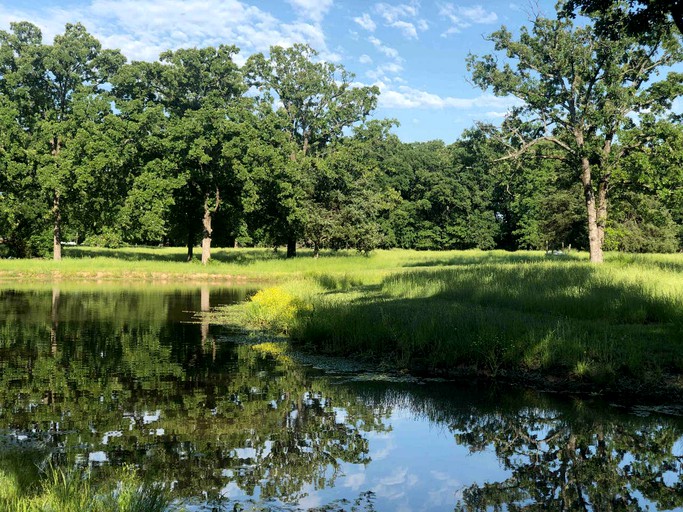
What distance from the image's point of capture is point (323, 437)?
915 centimetres

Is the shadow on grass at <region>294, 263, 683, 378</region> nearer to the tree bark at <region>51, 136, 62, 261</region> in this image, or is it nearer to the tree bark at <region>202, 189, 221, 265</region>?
the tree bark at <region>202, 189, 221, 265</region>

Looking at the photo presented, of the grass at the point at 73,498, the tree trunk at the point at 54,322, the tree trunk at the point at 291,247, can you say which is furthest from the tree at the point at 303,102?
the grass at the point at 73,498

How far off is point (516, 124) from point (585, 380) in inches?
1278

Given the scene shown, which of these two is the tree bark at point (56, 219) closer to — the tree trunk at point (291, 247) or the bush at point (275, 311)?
the tree trunk at point (291, 247)

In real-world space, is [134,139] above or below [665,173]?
above

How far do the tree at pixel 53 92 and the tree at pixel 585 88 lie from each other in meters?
31.0

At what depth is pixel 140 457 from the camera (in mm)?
7895

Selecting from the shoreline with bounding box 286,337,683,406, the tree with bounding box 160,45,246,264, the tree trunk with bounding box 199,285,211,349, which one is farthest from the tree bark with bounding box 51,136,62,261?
the shoreline with bounding box 286,337,683,406

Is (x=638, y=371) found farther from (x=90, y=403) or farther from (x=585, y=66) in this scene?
(x=585, y=66)

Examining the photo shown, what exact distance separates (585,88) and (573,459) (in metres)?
37.0

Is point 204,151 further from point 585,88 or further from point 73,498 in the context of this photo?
point 73,498

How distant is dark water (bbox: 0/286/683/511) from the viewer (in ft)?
23.6

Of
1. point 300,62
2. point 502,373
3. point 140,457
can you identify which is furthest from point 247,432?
point 300,62

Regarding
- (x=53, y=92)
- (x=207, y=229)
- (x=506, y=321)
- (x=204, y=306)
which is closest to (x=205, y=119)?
(x=207, y=229)
